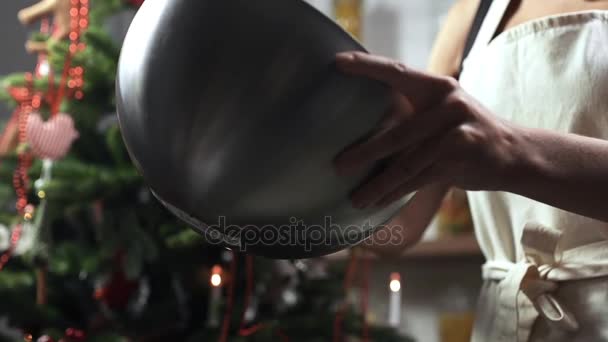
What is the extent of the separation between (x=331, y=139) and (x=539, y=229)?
265mm

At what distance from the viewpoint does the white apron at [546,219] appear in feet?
1.60

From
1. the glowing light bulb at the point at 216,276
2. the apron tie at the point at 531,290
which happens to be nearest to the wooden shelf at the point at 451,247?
the glowing light bulb at the point at 216,276

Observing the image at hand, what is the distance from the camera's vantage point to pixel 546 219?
0.52 metres

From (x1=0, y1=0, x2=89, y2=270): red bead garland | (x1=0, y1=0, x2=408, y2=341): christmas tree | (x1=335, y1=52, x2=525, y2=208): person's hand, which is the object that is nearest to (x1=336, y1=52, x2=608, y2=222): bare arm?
(x1=335, y1=52, x2=525, y2=208): person's hand

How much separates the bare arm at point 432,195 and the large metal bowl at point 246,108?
29 cm

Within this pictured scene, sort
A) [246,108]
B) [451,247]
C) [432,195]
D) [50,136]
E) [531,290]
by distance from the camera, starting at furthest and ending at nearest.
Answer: [451,247] → [50,136] → [432,195] → [531,290] → [246,108]

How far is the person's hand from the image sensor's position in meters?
0.31

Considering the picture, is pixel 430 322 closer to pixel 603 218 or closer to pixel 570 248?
pixel 570 248

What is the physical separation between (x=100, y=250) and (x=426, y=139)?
2.23ft

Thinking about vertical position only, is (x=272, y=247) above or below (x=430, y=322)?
above

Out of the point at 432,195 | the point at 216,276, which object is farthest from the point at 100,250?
the point at 432,195

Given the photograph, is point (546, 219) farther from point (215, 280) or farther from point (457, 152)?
point (215, 280)

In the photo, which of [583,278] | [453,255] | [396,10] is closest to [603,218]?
[583,278]

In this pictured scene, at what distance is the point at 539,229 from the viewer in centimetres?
51
